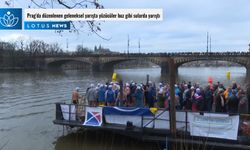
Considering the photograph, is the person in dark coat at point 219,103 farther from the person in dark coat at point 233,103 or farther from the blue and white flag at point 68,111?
the blue and white flag at point 68,111

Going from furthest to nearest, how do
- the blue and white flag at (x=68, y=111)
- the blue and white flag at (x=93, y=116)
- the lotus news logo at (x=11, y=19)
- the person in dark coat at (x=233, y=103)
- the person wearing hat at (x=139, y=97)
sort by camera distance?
the person wearing hat at (x=139, y=97) < the blue and white flag at (x=68, y=111) < the blue and white flag at (x=93, y=116) < the person in dark coat at (x=233, y=103) < the lotus news logo at (x=11, y=19)

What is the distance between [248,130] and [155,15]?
6.54 meters

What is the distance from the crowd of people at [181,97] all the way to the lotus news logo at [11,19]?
303 inches

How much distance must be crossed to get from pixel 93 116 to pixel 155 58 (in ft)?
239

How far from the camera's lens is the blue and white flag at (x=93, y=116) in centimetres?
1565

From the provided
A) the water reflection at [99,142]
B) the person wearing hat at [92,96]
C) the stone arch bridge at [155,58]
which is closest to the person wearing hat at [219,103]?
the water reflection at [99,142]

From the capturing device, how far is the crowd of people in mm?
14883

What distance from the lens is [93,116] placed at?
15.8 meters

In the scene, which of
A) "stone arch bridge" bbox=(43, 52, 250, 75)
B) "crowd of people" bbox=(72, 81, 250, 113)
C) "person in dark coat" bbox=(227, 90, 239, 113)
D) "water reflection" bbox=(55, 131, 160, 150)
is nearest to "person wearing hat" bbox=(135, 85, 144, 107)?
"crowd of people" bbox=(72, 81, 250, 113)

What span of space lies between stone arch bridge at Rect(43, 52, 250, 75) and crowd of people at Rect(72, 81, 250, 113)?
46.0 m

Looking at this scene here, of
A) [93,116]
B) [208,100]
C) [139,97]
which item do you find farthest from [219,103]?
[93,116]

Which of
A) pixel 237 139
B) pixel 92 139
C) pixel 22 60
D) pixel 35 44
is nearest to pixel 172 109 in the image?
pixel 237 139

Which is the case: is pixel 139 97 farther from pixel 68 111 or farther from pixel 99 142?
pixel 68 111

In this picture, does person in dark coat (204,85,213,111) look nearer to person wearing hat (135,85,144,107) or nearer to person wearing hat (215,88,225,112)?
person wearing hat (215,88,225,112)
